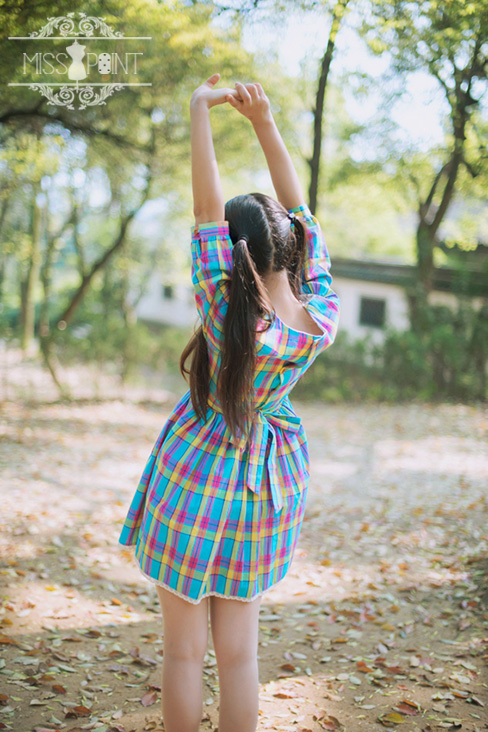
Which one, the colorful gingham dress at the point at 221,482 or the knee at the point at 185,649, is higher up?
the colorful gingham dress at the point at 221,482

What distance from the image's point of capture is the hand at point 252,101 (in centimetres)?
158

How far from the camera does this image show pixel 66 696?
84.0 inches

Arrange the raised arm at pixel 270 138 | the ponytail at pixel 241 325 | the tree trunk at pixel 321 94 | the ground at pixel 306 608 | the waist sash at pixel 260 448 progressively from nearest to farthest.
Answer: the ponytail at pixel 241 325 → the waist sash at pixel 260 448 → the raised arm at pixel 270 138 → the ground at pixel 306 608 → the tree trunk at pixel 321 94

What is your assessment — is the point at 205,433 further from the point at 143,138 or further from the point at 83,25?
the point at 143,138

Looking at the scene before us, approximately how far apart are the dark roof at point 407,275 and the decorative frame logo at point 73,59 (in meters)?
6.37

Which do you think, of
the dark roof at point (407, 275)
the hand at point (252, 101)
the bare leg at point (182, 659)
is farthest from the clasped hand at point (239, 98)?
the dark roof at point (407, 275)

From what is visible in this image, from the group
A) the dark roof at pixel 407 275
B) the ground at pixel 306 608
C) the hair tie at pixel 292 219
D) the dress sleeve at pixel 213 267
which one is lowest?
the ground at pixel 306 608

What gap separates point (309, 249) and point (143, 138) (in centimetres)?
756

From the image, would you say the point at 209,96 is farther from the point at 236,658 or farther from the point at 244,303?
the point at 236,658

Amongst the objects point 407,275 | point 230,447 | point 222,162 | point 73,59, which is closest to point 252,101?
point 230,447

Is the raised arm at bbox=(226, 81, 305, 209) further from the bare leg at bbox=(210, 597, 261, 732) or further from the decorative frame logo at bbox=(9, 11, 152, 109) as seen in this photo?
the decorative frame logo at bbox=(9, 11, 152, 109)

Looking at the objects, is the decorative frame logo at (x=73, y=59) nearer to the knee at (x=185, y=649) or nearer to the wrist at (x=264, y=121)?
the wrist at (x=264, y=121)

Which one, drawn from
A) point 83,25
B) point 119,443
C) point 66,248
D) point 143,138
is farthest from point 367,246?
point 83,25

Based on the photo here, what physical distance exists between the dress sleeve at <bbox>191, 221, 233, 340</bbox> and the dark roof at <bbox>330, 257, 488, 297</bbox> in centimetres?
887
